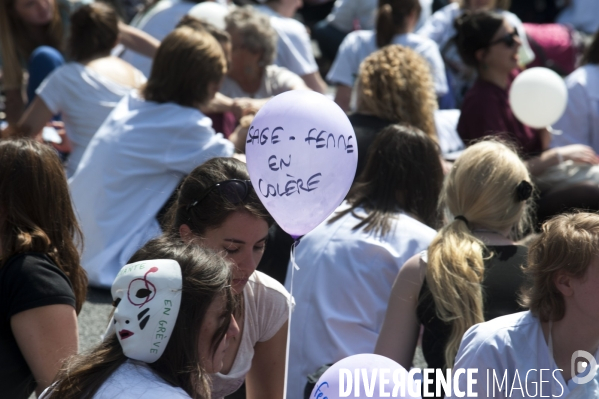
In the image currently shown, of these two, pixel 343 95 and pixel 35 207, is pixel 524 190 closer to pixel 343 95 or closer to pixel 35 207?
pixel 35 207

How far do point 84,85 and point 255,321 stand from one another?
2.85 m

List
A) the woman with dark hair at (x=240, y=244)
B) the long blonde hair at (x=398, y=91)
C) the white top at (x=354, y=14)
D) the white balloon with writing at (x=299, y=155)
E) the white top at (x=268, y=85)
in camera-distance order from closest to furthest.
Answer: the white balloon with writing at (x=299, y=155) < the woman with dark hair at (x=240, y=244) < the long blonde hair at (x=398, y=91) < the white top at (x=268, y=85) < the white top at (x=354, y=14)

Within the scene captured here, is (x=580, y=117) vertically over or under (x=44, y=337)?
under

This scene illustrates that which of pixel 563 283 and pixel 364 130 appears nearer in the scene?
pixel 563 283

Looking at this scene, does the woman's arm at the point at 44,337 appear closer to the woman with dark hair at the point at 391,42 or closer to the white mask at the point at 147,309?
the white mask at the point at 147,309

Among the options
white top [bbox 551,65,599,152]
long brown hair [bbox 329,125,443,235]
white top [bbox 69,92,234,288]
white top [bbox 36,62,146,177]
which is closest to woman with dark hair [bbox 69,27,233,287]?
white top [bbox 69,92,234,288]

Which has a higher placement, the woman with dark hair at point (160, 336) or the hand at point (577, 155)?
the woman with dark hair at point (160, 336)

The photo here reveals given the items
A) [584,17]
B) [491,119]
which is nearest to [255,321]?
[491,119]

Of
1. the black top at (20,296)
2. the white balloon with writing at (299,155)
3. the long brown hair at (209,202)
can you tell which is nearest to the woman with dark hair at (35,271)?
the black top at (20,296)

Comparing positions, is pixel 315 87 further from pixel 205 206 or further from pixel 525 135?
pixel 205 206

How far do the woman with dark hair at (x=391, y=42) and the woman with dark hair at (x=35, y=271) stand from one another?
3.37 m

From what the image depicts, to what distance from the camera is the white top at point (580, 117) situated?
16.5 ft

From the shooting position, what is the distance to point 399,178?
3041mm

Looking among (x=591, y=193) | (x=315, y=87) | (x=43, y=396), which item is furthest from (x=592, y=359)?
(x=315, y=87)
